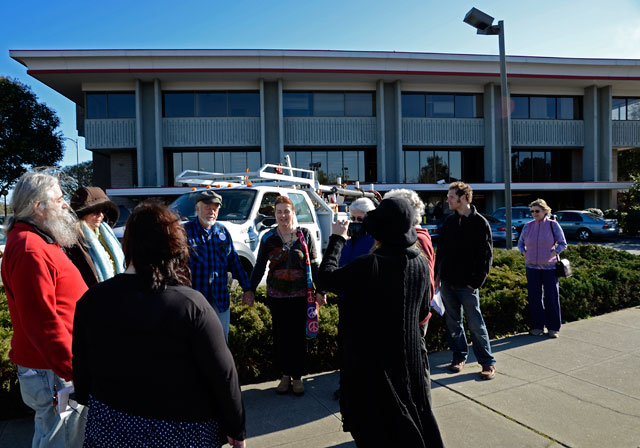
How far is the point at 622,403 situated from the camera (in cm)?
388

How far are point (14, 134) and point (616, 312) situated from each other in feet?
96.2

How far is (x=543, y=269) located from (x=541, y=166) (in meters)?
25.6

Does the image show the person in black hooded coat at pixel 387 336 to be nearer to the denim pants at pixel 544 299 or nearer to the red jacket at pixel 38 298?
the red jacket at pixel 38 298

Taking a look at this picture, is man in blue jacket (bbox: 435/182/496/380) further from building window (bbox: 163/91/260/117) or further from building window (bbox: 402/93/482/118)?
building window (bbox: 402/93/482/118)

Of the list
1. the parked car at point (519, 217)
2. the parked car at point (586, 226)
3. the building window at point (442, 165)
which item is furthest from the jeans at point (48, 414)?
the building window at point (442, 165)

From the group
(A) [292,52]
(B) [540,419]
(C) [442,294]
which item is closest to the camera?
(B) [540,419]

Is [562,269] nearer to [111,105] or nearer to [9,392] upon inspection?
[9,392]

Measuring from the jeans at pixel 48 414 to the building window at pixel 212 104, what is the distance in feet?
75.6

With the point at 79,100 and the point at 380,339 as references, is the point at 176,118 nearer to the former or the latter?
the point at 79,100

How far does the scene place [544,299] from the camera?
5.89 m

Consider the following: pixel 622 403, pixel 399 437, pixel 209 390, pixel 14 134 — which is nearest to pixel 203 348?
pixel 209 390

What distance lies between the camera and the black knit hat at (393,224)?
2.53 metres

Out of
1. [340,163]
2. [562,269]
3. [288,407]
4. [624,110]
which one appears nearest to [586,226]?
[340,163]

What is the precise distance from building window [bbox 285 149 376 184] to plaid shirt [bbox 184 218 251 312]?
70.6 feet
